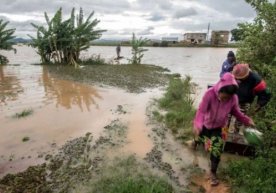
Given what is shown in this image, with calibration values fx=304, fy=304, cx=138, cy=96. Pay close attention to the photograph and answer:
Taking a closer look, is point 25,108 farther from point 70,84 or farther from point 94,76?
point 94,76

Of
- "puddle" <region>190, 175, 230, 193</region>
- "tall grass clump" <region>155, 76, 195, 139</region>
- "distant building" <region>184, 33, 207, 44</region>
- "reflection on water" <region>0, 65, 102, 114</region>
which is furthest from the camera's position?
"distant building" <region>184, 33, 207, 44</region>

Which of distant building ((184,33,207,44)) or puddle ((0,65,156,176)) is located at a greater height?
distant building ((184,33,207,44))

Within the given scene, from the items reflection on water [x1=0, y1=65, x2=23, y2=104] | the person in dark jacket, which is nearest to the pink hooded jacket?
the person in dark jacket

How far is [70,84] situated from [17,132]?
6.73 metres

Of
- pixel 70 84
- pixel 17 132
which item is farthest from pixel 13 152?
pixel 70 84

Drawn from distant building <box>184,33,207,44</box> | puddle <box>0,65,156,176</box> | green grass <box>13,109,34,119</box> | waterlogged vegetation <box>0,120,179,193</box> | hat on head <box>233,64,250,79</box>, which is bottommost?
puddle <box>0,65,156,176</box>

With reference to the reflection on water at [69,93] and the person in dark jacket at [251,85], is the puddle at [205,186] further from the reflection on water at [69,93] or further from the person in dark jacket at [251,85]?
the reflection on water at [69,93]

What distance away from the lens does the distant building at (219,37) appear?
72500 mm

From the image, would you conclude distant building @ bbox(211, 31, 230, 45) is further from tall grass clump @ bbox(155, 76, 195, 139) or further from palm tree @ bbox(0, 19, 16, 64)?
tall grass clump @ bbox(155, 76, 195, 139)

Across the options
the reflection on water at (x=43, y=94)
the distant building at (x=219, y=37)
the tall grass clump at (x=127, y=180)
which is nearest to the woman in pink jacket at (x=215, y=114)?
the tall grass clump at (x=127, y=180)

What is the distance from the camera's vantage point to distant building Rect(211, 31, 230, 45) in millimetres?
72500

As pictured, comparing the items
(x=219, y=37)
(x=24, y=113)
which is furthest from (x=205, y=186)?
(x=219, y=37)

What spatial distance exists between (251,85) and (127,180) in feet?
8.99

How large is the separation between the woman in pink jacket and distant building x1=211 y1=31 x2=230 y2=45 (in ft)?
232
